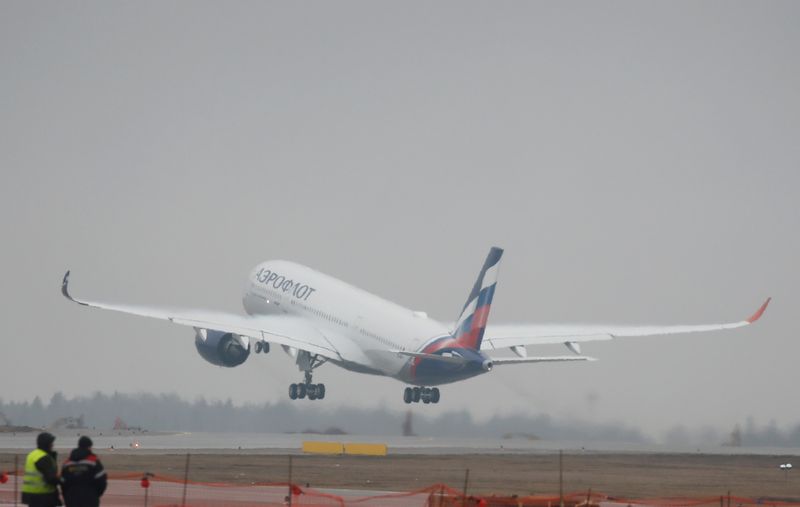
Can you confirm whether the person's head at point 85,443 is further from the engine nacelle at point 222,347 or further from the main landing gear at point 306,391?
the main landing gear at point 306,391

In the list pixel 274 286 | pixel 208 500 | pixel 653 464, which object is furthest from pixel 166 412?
pixel 208 500

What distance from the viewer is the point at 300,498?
47094 millimetres

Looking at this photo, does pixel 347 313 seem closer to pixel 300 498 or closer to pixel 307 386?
pixel 307 386

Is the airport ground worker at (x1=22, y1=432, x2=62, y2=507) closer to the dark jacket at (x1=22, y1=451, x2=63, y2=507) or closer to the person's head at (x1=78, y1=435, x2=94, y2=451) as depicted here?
the dark jacket at (x1=22, y1=451, x2=63, y2=507)

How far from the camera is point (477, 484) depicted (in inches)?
2190

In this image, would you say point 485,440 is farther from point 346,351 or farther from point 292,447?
point 292,447

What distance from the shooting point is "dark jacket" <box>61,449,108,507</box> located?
101 feet

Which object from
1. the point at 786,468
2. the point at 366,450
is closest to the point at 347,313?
the point at 366,450

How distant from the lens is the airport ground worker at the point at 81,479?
30.7 m

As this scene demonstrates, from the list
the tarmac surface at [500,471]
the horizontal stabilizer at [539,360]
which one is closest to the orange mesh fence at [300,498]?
the tarmac surface at [500,471]

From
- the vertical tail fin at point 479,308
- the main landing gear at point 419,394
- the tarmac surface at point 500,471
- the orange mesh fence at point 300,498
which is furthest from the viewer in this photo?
the main landing gear at point 419,394

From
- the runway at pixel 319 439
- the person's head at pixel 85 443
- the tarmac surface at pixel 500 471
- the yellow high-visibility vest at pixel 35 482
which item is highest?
the runway at pixel 319 439

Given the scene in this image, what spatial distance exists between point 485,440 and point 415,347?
46.1ft

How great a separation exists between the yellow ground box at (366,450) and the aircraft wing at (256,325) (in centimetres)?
1877
